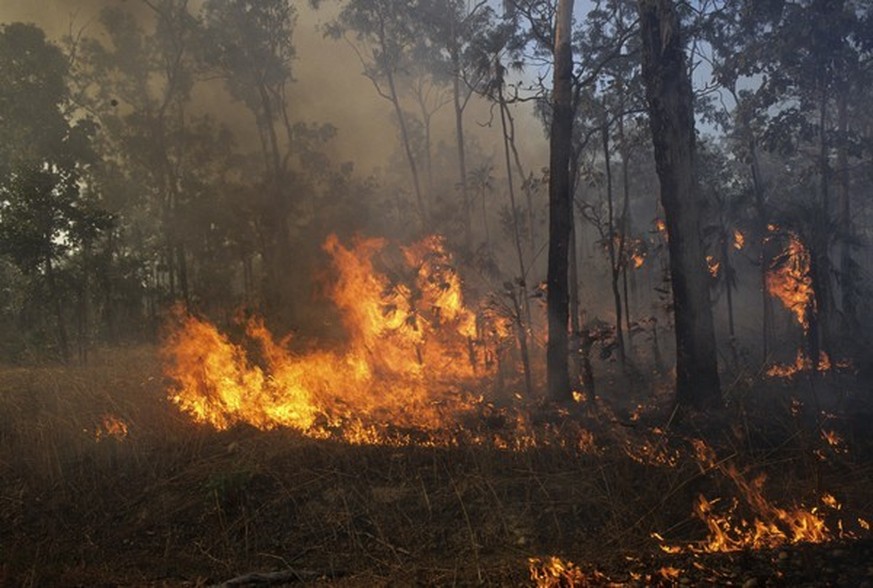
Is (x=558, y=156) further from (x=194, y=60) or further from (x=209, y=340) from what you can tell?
(x=194, y=60)

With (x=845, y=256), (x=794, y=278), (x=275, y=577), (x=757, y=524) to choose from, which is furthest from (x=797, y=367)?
(x=275, y=577)

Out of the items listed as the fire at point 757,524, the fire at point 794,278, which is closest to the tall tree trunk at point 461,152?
the fire at point 794,278

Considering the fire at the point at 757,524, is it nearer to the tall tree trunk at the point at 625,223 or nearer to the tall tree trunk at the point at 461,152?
the tall tree trunk at the point at 625,223

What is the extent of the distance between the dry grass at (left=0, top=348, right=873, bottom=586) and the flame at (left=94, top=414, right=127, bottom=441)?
0.10 metres

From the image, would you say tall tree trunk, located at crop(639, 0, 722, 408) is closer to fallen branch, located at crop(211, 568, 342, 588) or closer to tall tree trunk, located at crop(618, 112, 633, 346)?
tall tree trunk, located at crop(618, 112, 633, 346)

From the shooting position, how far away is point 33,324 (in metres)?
20.4

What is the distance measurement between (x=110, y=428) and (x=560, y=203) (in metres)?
8.80

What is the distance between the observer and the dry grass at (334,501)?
19.0 ft

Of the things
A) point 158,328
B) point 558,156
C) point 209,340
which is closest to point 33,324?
point 158,328

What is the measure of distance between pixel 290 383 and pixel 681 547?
7359mm

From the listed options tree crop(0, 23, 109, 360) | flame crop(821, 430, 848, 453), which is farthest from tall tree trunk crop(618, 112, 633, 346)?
tree crop(0, 23, 109, 360)

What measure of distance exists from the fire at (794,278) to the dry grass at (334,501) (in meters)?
6.29

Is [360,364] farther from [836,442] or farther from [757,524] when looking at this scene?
[757,524]

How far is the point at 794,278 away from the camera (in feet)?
46.8
